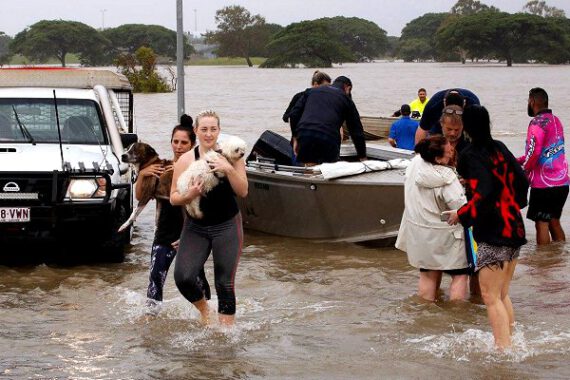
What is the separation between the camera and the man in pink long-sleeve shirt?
35.8 ft

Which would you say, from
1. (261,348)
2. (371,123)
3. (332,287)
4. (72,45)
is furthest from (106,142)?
(72,45)

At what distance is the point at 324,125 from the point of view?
11383 millimetres

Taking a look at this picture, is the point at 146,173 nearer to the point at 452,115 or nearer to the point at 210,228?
the point at 210,228

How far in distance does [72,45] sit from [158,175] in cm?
11778

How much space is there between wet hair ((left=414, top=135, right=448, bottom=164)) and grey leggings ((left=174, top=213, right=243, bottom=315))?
1.50 m

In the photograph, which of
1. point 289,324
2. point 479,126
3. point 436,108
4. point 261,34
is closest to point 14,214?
point 289,324

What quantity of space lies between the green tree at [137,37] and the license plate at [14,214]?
12662cm

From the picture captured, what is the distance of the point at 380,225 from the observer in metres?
11.2

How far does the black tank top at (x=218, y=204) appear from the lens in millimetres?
7150

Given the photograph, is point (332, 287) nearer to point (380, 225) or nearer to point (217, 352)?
point (380, 225)

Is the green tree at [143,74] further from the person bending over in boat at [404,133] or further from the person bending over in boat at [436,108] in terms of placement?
the person bending over in boat at [436,108]

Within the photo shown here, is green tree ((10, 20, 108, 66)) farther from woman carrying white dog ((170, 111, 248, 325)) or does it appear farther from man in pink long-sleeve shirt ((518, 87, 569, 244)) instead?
woman carrying white dog ((170, 111, 248, 325))

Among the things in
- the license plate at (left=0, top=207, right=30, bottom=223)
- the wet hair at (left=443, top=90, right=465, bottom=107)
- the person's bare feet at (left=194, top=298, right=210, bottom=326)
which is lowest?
the person's bare feet at (left=194, top=298, right=210, bottom=326)

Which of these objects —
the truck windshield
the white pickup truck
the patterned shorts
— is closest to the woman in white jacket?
the patterned shorts
